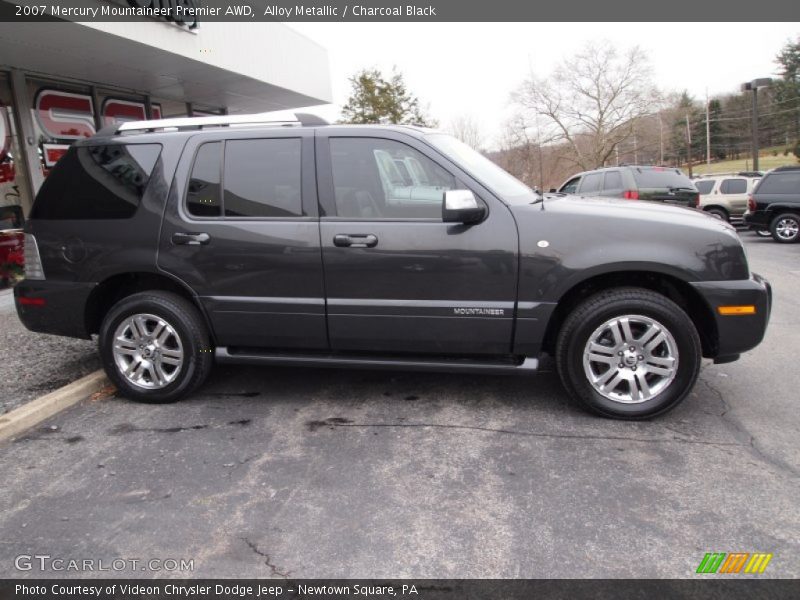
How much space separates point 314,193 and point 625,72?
41.4 metres

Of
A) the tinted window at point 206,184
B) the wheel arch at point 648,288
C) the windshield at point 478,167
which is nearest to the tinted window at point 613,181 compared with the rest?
the windshield at point 478,167

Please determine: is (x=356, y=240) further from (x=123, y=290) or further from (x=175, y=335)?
(x=123, y=290)

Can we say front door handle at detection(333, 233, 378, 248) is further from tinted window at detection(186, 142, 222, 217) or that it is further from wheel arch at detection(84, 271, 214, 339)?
wheel arch at detection(84, 271, 214, 339)

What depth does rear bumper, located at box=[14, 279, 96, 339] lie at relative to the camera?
404cm

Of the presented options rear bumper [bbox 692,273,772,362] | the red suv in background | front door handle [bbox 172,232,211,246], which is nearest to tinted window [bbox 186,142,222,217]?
front door handle [bbox 172,232,211,246]

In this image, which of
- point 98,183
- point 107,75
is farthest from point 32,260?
point 107,75

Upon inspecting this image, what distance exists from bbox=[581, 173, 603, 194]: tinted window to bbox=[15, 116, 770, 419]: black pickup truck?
27.0 feet

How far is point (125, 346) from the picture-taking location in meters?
3.99

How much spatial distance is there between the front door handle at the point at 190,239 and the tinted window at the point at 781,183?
12888mm

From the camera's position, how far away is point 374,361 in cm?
375

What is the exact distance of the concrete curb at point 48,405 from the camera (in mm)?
3617

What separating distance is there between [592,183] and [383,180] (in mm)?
9274

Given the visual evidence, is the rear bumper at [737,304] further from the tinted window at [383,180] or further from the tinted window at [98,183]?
the tinted window at [98,183]

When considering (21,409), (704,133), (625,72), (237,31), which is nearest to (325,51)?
(237,31)
